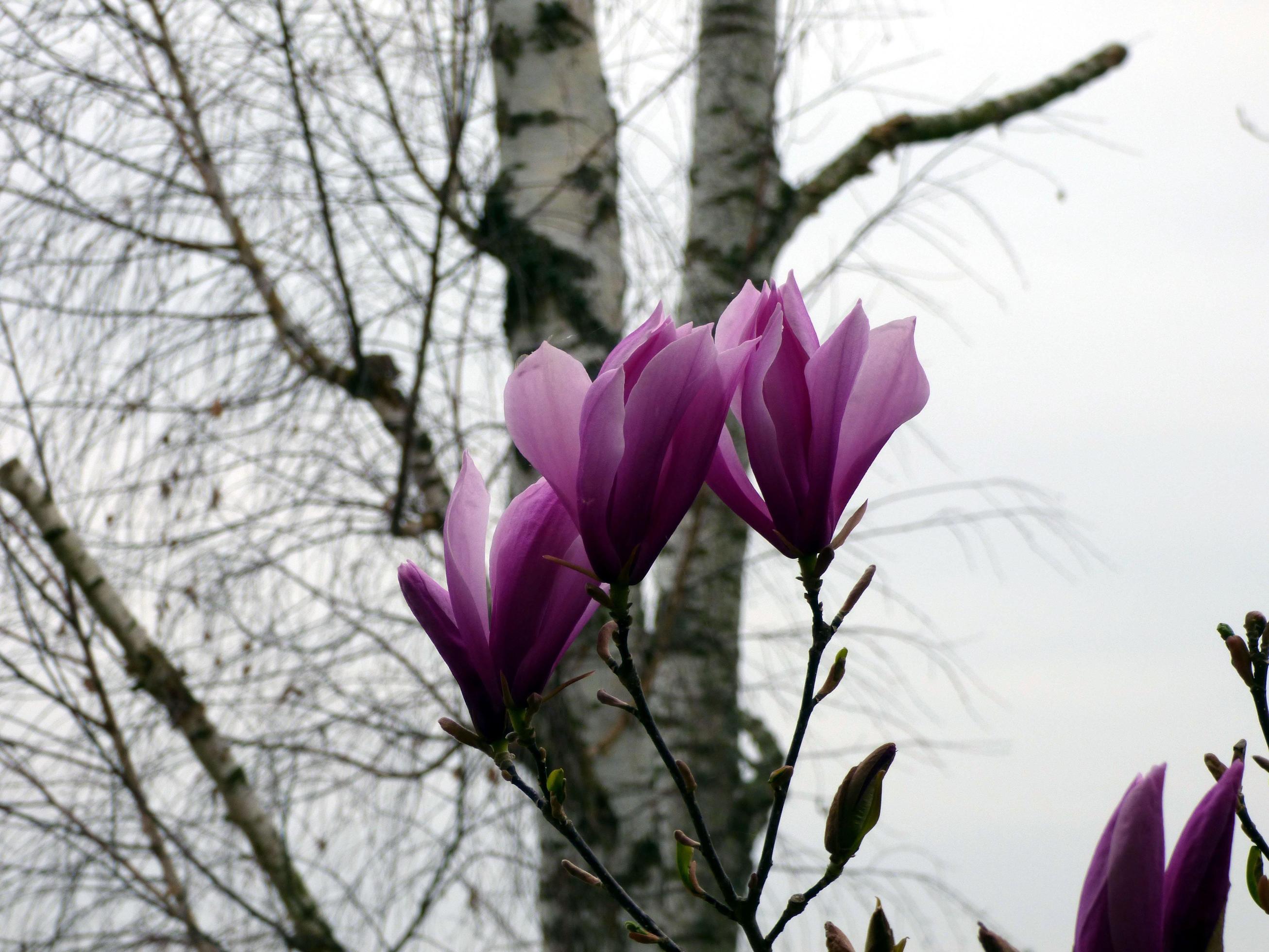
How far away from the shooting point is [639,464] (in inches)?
13.7

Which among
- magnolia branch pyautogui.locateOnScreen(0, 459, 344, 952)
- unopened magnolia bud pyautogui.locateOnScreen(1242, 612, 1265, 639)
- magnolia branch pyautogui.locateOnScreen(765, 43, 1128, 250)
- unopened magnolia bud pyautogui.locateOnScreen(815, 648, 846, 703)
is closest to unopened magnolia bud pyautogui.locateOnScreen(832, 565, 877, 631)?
unopened magnolia bud pyautogui.locateOnScreen(815, 648, 846, 703)

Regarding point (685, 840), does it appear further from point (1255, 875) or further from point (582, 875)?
point (1255, 875)

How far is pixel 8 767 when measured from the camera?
1708 millimetres

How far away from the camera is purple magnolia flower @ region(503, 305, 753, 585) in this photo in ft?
1.11

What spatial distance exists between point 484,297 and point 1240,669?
141 cm

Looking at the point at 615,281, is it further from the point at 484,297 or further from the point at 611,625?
the point at 611,625

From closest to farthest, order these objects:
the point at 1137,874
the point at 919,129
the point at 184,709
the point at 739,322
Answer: the point at 1137,874 < the point at 739,322 < the point at 184,709 < the point at 919,129

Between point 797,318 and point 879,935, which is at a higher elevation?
point 797,318

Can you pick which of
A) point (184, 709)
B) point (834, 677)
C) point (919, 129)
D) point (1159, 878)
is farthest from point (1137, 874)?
point (919, 129)

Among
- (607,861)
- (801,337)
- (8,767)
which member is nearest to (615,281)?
(607,861)

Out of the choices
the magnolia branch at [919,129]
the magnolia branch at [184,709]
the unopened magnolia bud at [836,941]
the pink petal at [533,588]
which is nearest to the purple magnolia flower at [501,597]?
the pink petal at [533,588]

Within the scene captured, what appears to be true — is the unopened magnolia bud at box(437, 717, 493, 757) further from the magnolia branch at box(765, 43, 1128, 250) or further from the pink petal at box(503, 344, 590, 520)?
the magnolia branch at box(765, 43, 1128, 250)

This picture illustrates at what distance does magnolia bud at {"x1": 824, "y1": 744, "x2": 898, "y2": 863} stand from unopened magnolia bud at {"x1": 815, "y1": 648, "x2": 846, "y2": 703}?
0.03m

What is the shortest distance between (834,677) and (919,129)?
2.37 metres
